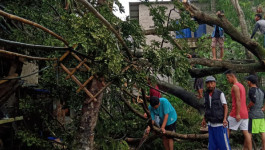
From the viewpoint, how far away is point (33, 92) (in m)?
7.23

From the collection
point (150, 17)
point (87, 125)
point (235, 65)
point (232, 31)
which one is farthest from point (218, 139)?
point (150, 17)

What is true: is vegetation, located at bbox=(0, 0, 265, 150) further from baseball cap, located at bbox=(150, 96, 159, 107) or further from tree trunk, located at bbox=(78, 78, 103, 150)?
baseball cap, located at bbox=(150, 96, 159, 107)

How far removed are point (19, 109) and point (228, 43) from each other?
8.60m

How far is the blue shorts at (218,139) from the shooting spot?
4.84m

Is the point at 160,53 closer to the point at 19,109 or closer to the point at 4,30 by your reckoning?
the point at 4,30

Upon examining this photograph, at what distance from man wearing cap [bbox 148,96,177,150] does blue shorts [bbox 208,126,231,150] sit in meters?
1.07

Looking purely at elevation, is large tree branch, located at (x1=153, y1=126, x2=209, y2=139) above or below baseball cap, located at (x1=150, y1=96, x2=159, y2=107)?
below

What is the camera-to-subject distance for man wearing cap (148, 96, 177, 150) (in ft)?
18.9

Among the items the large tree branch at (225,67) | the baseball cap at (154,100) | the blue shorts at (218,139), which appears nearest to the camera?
the blue shorts at (218,139)

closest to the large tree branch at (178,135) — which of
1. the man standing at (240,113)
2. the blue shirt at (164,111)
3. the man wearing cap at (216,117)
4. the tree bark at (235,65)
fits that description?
the blue shirt at (164,111)

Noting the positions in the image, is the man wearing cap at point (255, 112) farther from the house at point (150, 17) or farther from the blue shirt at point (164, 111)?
the house at point (150, 17)

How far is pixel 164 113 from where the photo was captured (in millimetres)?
5852

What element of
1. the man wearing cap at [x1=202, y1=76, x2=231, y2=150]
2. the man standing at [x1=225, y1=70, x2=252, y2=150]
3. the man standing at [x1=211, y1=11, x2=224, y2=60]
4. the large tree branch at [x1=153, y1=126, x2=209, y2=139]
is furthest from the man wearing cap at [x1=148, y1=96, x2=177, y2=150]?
the man standing at [x1=211, y1=11, x2=224, y2=60]

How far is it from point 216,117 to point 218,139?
0.39m
